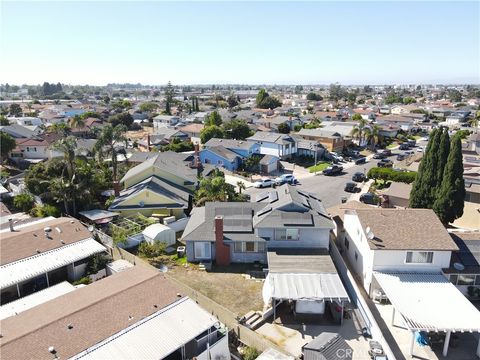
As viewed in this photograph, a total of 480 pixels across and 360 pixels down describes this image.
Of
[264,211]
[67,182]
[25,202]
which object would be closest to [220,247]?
[264,211]

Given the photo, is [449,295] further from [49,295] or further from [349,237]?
[49,295]

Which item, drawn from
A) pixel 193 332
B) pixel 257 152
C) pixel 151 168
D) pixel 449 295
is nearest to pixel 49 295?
pixel 193 332

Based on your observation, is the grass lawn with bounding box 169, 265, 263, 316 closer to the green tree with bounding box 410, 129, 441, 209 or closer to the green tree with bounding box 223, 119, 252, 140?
the green tree with bounding box 410, 129, 441, 209

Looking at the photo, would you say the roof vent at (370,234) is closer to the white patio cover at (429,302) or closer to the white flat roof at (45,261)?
the white patio cover at (429,302)

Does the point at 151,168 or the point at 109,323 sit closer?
the point at 109,323

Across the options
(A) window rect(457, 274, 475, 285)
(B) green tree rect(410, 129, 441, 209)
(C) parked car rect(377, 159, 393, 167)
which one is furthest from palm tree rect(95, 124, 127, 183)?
(C) parked car rect(377, 159, 393, 167)

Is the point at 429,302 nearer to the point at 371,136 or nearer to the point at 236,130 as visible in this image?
the point at 371,136
